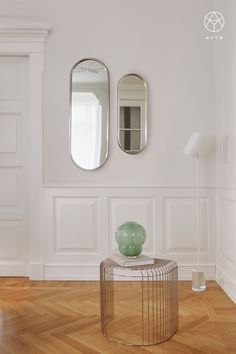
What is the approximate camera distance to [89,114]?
3922mm

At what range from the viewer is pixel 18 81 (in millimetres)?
4055

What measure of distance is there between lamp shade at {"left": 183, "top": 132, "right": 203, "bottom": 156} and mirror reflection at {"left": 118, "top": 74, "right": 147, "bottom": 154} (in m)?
0.50

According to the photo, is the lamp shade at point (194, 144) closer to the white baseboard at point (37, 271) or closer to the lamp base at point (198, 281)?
the lamp base at point (198, 281)

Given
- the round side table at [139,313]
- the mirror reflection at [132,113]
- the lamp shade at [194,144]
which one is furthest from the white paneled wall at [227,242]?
the mirror reflection at [132,113]

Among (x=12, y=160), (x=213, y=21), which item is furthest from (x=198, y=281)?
(x=213, y=21)

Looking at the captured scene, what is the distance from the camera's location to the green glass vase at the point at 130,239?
8.13ft

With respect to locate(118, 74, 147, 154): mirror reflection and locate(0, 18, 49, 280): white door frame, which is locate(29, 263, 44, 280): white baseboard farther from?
locate(118, 74, 147, 154): mirror reflection

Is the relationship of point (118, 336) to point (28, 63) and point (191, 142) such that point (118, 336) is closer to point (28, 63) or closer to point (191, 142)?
point (191, 142)

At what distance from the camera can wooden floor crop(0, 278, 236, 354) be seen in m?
2.27

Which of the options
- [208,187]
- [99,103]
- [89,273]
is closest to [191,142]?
[208,187]

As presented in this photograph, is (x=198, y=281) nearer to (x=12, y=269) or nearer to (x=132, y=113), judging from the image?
(x=132, y=113)

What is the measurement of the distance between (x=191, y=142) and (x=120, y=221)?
1099 mm

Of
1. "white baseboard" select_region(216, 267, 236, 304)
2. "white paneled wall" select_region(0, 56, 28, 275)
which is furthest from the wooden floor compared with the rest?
"white paneled wall" select_region(0, 56, 28, 275)

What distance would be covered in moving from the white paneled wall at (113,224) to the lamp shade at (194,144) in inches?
18.4
